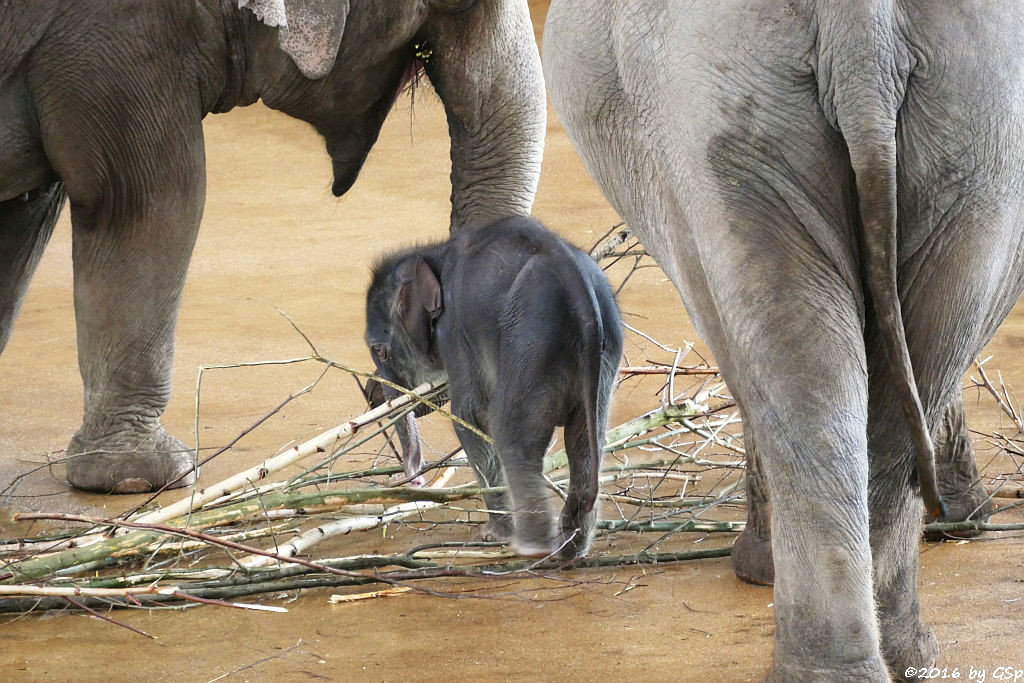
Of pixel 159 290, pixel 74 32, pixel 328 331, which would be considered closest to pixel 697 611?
pixel 159 290

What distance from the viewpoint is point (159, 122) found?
148 inches

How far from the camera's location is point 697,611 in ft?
9.35

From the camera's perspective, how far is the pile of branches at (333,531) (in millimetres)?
2902

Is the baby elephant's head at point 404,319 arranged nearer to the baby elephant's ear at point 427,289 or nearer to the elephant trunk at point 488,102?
the baby elephant's ear at point 427,289

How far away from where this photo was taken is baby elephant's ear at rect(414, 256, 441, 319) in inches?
126

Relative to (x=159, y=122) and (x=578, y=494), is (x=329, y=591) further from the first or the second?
(x=159, y=122)

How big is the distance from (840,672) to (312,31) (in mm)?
2518

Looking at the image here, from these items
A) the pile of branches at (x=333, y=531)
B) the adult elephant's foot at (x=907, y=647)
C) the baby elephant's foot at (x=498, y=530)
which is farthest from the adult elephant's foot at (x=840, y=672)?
the baby elephant's foot at (x=498, y=530)

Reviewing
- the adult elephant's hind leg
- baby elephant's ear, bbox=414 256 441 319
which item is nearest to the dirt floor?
the adult elephant's hind leg

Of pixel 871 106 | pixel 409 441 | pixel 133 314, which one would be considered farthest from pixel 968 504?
pixel 133 314

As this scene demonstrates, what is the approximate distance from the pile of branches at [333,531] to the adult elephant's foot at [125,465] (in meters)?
0.35

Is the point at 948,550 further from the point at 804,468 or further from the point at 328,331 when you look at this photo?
the point at 328,331

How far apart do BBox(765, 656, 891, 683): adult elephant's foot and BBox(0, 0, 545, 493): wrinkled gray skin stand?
1909 millimetres

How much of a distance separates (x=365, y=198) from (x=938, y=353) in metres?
7.07
